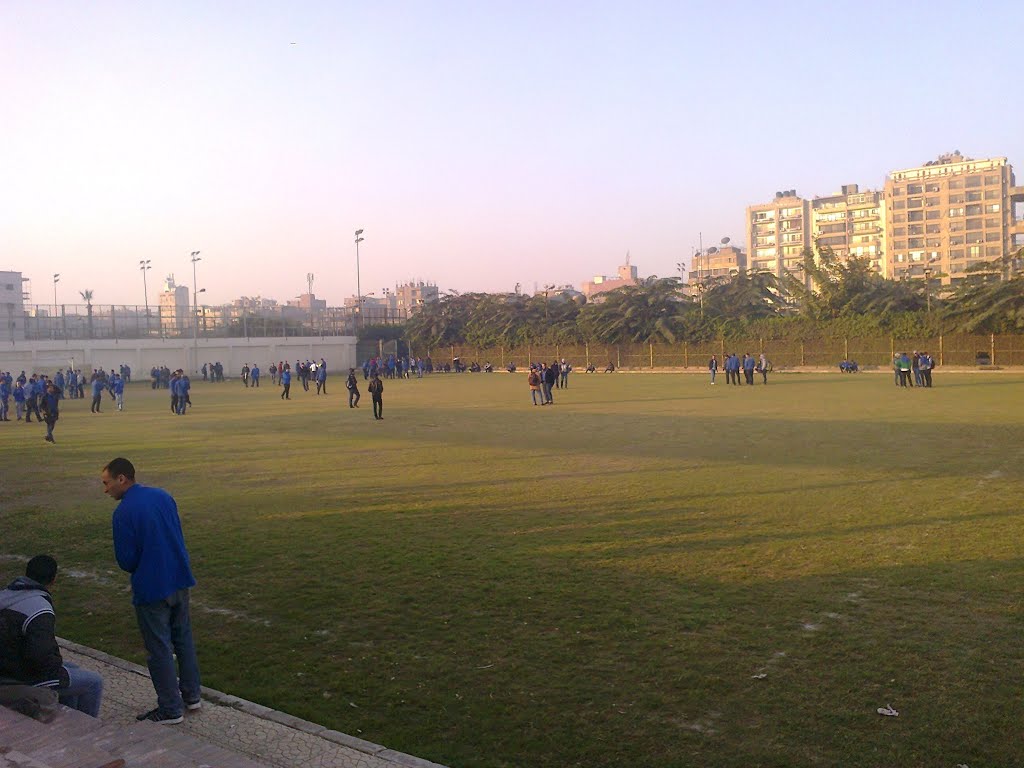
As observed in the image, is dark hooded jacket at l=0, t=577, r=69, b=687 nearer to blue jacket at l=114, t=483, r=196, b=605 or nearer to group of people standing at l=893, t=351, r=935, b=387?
blue jacket at l=114, t=483, r=196, b=605

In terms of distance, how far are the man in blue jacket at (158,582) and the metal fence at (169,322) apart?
62.6 metres

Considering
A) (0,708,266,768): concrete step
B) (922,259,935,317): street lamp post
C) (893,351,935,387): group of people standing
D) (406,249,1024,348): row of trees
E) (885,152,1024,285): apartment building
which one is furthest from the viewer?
(885,152,1024,285): apartment building

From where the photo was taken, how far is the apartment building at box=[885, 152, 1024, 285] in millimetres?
111250

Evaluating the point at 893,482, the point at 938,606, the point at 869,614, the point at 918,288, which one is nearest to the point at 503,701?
the point at 869,614

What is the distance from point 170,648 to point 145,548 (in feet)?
2.07

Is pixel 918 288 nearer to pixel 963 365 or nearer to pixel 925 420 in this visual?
pixel 963 365

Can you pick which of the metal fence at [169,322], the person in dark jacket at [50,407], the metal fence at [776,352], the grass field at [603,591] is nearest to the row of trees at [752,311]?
the metal fence at [776,352]

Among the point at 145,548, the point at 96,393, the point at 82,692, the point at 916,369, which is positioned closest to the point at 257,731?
the point at 82,692

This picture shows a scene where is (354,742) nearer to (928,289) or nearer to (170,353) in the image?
(928,289)

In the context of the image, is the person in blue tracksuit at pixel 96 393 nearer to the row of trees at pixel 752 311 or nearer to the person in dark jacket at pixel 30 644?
the person in dark jacket at pixel 30 644

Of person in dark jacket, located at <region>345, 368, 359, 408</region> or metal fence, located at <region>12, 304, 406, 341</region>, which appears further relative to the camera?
metal fence, located at <region>12, 304, 406, 341</region>

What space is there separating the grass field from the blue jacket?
93 cm

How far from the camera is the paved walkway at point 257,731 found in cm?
466

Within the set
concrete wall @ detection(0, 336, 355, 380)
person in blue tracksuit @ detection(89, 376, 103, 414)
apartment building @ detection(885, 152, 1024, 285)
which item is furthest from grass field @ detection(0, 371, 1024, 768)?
apartment building @ detection(885, 152, 1024, 285)
